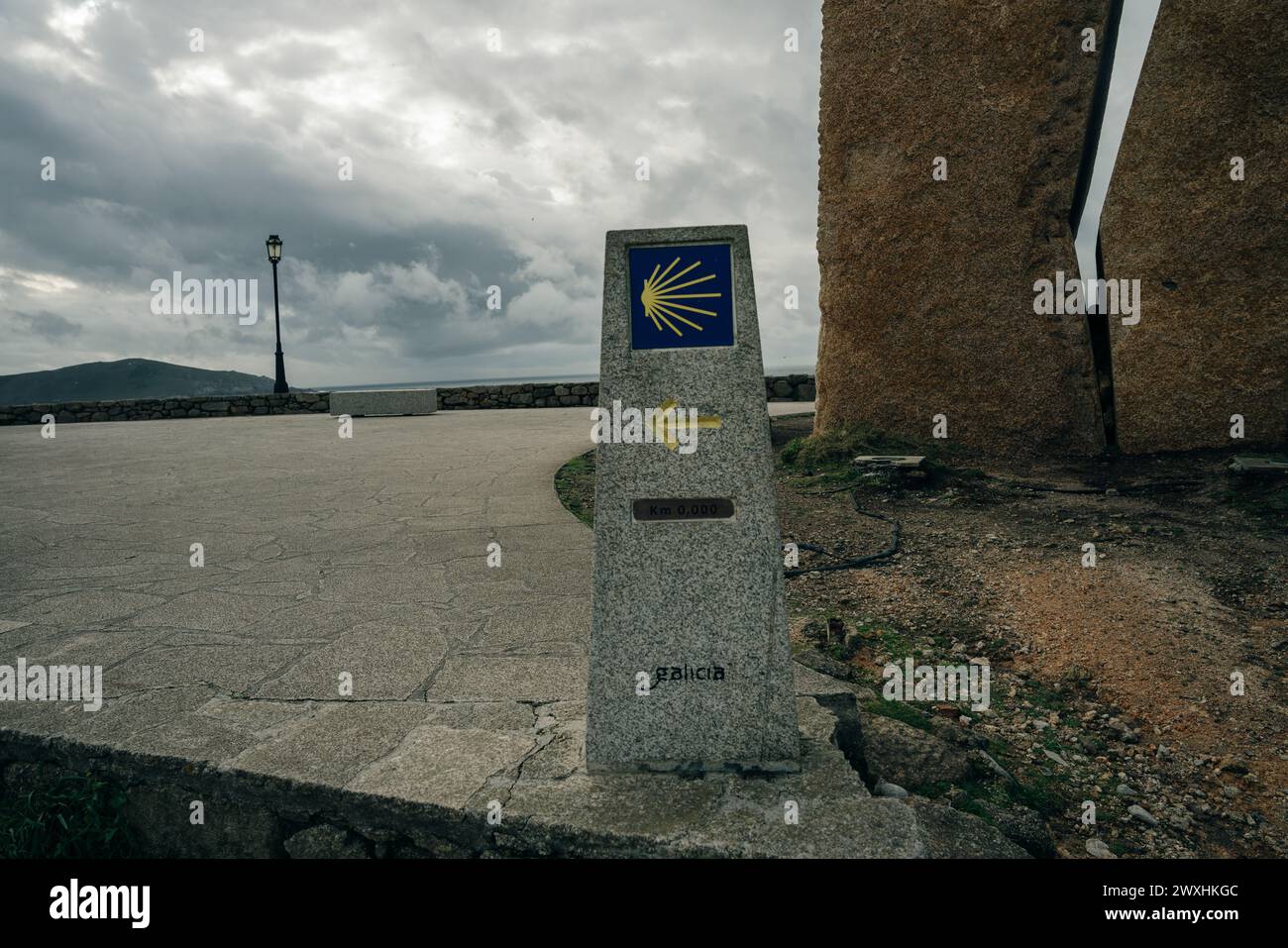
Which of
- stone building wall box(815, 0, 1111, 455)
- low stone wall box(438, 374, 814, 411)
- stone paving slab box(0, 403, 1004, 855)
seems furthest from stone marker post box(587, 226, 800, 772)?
low stone wall box(438, 374, 814, 411)

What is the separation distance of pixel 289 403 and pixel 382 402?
Result: 10.8 feet

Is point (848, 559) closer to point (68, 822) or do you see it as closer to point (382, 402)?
point (68, 822)

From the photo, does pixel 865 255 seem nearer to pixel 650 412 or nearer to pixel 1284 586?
pixel 1284 586

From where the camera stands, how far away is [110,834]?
2.39 meters

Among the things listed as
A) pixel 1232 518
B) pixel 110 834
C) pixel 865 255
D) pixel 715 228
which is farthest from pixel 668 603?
pixel 865 255

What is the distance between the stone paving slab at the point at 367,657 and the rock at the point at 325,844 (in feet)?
0.35

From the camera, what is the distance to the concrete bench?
16.0 m

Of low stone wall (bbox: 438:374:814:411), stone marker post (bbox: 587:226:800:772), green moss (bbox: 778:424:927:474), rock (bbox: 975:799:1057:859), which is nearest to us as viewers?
stone marker post (bbox: 587:226:800:772)

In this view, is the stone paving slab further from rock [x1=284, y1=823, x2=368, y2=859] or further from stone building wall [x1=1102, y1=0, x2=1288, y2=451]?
stone building wall [x1=1102, y1=0, x2=1288, y2=451]

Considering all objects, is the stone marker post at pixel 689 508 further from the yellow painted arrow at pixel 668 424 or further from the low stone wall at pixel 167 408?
the low stone wall at pixel 167 408

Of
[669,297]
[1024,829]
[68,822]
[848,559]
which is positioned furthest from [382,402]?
[1024,829]

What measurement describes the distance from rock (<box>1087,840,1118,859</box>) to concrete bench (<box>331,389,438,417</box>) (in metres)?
15.4

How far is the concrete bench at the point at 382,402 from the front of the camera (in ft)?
52.6

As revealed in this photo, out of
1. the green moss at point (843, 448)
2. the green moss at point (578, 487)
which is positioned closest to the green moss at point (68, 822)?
the green moss at point (578, 487)
